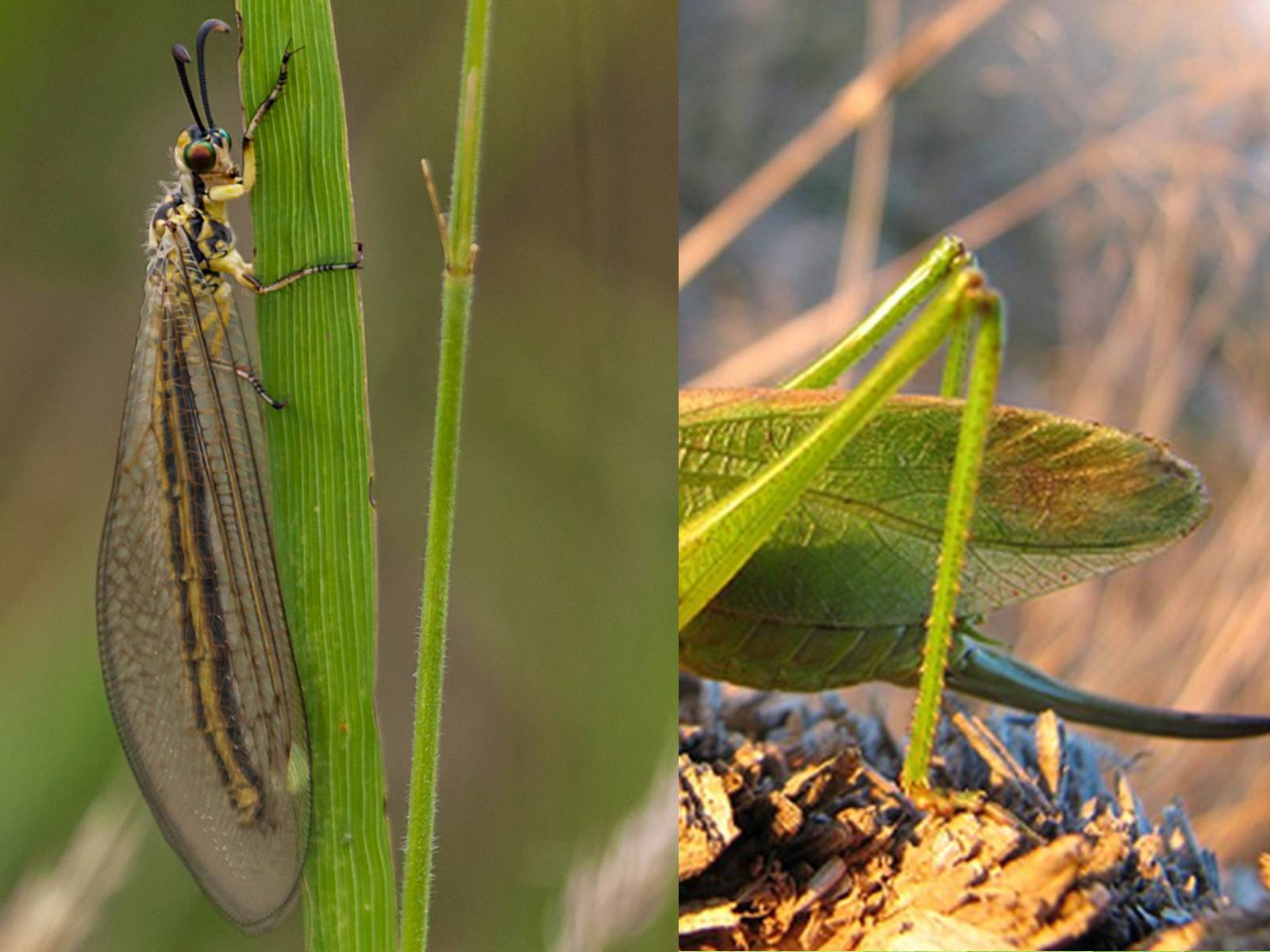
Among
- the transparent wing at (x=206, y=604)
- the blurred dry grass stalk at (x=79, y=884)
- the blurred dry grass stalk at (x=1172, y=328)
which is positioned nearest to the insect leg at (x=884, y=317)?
the blurred dry grass stalk at (x=1172, y=328)

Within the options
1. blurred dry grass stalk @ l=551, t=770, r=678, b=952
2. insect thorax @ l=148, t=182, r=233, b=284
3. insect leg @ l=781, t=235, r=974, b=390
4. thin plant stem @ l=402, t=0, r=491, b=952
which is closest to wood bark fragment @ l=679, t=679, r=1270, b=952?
blurred dry grass stalk @ l=551, t=770, r=678, b=952

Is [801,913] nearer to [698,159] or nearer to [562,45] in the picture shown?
[698,159]

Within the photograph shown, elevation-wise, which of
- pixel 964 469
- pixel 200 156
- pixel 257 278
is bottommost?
pixel 964 469

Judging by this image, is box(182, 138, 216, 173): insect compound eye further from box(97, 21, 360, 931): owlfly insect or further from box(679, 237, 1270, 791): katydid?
box(679, 237, 1270, 791): katydid

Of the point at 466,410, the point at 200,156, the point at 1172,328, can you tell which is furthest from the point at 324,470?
the point at 1172,328

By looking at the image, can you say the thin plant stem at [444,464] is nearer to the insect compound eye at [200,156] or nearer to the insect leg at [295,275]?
the insect leg at [295,275]

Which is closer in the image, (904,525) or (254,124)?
(254,124)

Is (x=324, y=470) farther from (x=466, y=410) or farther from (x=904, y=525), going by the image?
(x=904, y=525)

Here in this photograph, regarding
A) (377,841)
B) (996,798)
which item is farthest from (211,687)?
(996,798)
